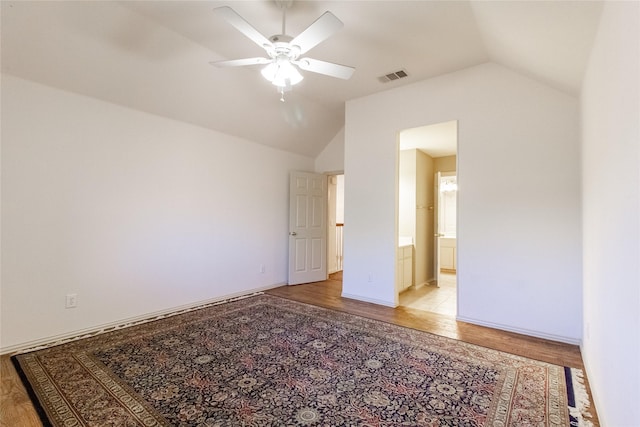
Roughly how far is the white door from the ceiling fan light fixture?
2852 millimetres

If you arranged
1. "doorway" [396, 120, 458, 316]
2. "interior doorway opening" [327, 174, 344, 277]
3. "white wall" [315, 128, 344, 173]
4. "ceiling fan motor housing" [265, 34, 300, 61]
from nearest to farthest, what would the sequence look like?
"ceiling fan motor housing" [265, 34, 300, 61] → "doorway" [396, 120, 458, 316] → "white wall" [315, 128, 344, 173] → "interior doorway opening" [327, 174, 344, 277]

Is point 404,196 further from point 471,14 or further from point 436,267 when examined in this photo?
point 471,14

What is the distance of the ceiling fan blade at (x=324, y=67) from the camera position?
2277 millimetres

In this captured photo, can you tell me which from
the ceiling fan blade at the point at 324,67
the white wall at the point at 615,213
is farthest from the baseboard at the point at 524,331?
the ceiling fan blade at the point at 324,67

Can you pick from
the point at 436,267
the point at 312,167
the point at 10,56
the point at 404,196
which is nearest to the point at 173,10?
the point at 10,56

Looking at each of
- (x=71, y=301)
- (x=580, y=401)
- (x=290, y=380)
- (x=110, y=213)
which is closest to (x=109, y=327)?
(x=71, y=301)

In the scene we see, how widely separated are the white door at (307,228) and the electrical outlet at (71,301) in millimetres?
2960

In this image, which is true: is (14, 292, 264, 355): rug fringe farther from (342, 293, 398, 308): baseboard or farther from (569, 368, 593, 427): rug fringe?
(569, 368, 593, 427): rug fringe

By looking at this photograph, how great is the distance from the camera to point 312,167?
5773mm

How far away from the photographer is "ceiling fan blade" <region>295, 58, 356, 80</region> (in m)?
2.28

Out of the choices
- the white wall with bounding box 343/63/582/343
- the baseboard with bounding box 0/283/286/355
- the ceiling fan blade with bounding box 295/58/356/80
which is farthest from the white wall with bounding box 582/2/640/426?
the baseboard with bounding box 0/283/286/355

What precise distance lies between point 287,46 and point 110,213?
259 centimetres

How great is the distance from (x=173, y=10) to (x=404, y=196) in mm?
4049

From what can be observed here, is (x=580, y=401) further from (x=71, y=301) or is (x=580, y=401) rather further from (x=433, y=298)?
(x=71, y=301)
